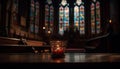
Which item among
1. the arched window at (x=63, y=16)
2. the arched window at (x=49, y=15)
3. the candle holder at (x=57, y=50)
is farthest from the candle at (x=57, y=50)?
the arched window at (x=63, y=16)

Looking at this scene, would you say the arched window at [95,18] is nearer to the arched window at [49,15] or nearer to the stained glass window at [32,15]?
the arched window at [49,15]

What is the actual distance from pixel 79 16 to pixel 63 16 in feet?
4.93

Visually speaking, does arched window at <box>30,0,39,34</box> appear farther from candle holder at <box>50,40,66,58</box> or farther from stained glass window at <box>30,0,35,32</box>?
candle holder at <box>50,40,66,58</box>

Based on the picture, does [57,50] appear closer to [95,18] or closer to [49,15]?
[95,18]

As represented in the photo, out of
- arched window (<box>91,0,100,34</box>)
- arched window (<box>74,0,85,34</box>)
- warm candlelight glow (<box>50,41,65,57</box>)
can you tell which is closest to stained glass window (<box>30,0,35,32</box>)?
arched window (<box>74,0,85,34</box>)

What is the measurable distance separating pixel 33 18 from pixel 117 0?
8008 millimetres

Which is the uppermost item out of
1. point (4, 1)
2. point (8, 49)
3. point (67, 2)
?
point (67, 2)

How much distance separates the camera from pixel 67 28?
1725 cm

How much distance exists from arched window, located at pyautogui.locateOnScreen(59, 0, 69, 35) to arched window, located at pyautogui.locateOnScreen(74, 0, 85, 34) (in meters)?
0.77

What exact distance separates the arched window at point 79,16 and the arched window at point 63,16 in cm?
77

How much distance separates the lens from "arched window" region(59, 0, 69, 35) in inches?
700
